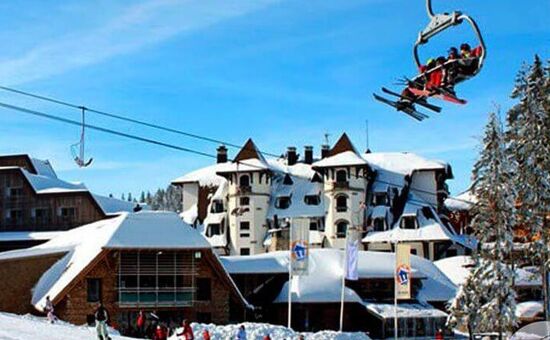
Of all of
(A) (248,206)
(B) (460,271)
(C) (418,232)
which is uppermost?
(A) (248,206)

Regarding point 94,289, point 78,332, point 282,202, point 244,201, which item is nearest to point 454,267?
point 282,202

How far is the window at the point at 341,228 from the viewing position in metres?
79.9

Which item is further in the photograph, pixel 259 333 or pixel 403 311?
pixel 403 311

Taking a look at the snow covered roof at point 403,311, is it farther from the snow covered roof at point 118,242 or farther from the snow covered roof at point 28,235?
the snow covered roof at point 28,235

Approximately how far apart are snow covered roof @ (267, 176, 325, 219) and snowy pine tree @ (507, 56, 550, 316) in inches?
1513

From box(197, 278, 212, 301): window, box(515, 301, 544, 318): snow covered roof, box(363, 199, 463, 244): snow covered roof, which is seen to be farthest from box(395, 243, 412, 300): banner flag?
box(363, 199, 463, 244): snow covered roof

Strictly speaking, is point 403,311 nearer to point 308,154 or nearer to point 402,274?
point 402,274

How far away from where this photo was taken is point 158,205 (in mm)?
184125

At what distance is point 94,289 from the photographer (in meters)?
51.3

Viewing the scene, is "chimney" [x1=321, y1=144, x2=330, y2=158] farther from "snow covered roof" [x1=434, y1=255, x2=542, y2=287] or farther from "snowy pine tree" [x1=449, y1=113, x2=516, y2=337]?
"snowy pine tree" [x1=449, y1=113, x2=516, y2=337]

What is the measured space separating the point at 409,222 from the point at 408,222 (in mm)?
103

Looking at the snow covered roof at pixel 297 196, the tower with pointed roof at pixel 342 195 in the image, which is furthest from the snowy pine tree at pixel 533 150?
the snow covered roof at pixel 297 196

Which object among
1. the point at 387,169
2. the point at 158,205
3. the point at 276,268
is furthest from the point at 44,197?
the point at 158,205

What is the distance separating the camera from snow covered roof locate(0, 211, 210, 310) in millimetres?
50688
